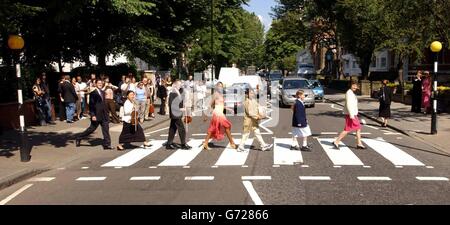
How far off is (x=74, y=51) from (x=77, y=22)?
1.79m

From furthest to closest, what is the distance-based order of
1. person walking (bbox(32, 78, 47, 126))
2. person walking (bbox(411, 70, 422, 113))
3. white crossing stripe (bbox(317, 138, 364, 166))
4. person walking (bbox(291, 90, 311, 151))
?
1. person walking (bbox(411, 70, 422, 113))
2. person walking (bbox(32, 78, 47, 126))
3. person walking (bbox(291, 90, 311, 151))
4. white crossing stripe (bbox(317, 138, 364, 166))

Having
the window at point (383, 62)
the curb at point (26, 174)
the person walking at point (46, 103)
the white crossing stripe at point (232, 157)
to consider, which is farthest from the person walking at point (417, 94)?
the window at point (383, 62)

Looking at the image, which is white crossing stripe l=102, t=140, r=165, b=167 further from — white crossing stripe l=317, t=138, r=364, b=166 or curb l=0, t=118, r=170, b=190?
white crossing stripe l=317, t=138, r=364, b=166

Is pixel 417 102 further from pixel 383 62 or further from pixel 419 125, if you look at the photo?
pixel 383 62

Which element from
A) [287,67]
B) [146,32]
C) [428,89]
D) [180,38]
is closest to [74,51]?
[146,32]

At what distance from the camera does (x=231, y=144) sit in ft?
42.7

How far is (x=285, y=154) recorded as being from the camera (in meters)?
12.0

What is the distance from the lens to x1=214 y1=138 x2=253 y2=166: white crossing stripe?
1091 cm

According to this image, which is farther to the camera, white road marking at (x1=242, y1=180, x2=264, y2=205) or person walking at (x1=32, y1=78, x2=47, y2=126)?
person walking at (x1=32, y1=78, x2=47, y2=126)

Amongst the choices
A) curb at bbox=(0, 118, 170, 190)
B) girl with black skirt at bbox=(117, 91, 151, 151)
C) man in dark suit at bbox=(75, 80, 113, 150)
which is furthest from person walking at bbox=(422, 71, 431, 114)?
curb at bbox=(0, 118, 170, 190)

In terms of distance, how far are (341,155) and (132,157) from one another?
485 centimetres
